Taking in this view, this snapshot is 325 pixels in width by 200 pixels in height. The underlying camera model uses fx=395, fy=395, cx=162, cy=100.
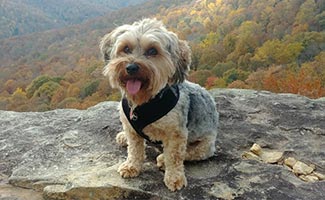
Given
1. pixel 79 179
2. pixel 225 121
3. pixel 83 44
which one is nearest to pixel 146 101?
pixel 79 179

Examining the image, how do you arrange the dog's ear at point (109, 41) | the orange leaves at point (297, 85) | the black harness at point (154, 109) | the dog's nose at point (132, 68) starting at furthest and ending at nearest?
the orange leaves at point (297, 85) < the black harness at point (154, 109) < the dog's ear at point (109, 41) < the dog's nose at point (132, 68)

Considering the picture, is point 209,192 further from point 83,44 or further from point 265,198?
point 83,44

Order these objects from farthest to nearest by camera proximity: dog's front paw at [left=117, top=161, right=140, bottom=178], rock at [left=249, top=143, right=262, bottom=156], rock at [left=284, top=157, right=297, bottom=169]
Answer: rock at [left=249, top=143, right=262, bottom=156], rock at [left=284, top=157, right=297, bottom=169], dog's front paw at [left=117, top=161, right=140, bottom=178]

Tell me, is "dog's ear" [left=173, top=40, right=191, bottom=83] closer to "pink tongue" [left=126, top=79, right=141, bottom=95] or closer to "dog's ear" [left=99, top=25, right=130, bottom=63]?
"pink tongue" [left=126, top=79, right=141, bottom=95]

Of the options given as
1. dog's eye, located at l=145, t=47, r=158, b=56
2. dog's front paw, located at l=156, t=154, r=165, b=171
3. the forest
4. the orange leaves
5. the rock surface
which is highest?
dog's eye, located at l=145, t=47, r=158, b=56

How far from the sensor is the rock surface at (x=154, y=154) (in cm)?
430

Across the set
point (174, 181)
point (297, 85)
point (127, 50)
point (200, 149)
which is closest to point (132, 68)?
point (127, 50)

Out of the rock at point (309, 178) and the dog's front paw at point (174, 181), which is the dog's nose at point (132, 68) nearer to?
the dog's front paw at point (174, 181)

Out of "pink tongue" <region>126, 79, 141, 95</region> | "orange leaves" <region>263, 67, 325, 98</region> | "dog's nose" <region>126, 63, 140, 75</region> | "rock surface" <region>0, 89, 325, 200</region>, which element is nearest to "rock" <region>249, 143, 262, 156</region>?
"rock surface" <region>0, 89, 325, 200</region>

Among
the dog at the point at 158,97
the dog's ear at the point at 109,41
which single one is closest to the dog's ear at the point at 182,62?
the dog at the point at 158,97

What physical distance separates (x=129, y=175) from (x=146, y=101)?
898 millimetres

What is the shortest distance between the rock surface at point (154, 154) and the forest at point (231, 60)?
1114cm

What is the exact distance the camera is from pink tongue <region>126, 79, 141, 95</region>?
395 centimetres

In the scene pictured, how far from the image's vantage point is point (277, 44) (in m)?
41.0
